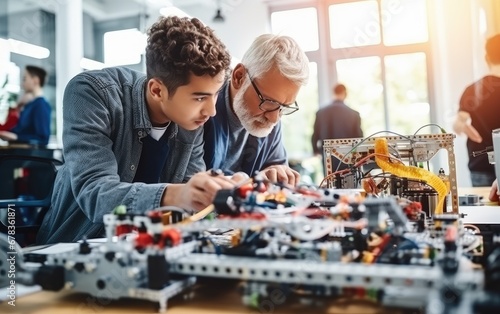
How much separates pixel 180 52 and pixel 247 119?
1.60 ft

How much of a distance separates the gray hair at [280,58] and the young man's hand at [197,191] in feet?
2.36

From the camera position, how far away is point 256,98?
1.50 m

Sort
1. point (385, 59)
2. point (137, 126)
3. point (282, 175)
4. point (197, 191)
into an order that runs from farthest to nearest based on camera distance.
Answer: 1. point (385, 59)
2. point (282, 175)
3. point (137, 126)
4. point (197, 191)

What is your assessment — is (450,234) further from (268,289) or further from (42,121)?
(42,121)

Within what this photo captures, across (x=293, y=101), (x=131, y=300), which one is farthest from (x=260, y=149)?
(x=131, y=300)

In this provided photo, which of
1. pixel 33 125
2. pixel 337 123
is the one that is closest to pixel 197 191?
pixel 33 125

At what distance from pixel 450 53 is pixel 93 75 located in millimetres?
4440

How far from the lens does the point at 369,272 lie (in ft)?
1.59

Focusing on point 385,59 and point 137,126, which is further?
point 385,59

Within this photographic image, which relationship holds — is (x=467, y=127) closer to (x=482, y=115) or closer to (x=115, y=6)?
(x=482, y=115)

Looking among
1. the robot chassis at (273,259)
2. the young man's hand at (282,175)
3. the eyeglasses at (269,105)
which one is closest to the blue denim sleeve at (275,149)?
the eyeglasses at (269,105)

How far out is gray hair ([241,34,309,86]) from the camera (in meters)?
1.45

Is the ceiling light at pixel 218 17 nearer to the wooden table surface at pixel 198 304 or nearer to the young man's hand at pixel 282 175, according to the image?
the young man's hand at pixel 282 175

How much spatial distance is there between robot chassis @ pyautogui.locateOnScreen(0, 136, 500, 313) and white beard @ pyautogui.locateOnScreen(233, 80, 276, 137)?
2.72 ft
